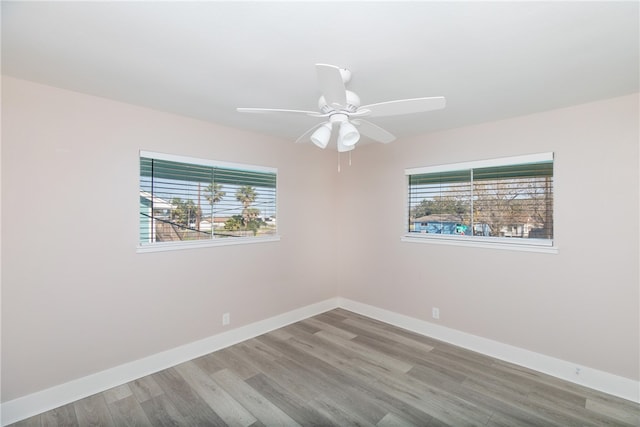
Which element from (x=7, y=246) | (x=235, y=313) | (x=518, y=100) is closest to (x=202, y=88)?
(x=7, y=246)

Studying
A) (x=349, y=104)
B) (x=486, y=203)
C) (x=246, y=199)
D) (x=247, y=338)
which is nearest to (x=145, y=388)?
(x=247, y=338)

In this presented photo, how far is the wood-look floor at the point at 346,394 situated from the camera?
2141 mm

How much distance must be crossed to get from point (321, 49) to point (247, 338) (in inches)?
118

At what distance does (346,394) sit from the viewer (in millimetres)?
2430

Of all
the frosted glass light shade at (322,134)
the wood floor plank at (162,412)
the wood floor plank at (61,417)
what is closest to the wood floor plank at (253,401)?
the wood floor plank at (162,412)

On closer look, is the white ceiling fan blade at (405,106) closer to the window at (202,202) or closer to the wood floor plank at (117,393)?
the window at (202,202)

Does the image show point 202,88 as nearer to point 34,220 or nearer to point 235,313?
point 34,220

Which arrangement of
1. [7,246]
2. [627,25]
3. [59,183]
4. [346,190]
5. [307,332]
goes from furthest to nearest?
[346,190], [307,332], [59,183], [7,246], [627,25]

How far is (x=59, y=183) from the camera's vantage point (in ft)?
7.47

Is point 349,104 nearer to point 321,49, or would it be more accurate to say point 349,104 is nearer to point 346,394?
point 321,49

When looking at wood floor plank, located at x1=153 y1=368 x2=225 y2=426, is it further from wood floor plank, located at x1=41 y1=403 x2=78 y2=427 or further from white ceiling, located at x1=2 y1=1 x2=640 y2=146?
white ceiling, located at x1=2 y1=1 x2=640 y2=146

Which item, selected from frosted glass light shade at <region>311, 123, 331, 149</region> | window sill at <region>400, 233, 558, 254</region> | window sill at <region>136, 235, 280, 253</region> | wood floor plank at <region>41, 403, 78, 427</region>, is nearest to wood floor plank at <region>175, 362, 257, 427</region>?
wood floor plank at <region>41, 403, 78, 427</region>

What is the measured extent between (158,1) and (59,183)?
170cm

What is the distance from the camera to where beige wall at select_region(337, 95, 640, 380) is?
7.84 feet
